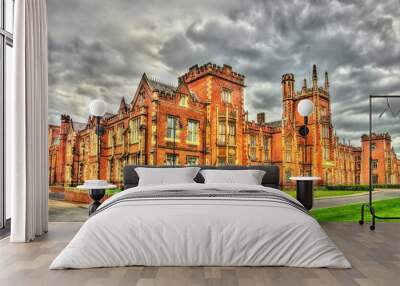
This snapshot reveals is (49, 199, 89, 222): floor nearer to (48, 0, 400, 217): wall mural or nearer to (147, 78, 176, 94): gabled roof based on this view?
(48, 0, 400, 217): wall mural

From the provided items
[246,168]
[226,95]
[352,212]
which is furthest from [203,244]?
[352,212]

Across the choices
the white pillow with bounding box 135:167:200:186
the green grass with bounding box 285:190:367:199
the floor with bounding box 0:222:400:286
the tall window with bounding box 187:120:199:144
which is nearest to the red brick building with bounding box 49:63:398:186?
the tall window with bounding box 187:120:199:144

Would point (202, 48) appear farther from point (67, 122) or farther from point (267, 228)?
point (267, 228)

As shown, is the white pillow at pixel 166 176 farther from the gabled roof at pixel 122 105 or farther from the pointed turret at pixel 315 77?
the pointed turret at pixel 315 77

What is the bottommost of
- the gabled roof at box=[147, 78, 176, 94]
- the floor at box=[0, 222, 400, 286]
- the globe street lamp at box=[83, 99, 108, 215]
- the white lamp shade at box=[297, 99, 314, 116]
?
the floor at box=[0, 222, 400, 286]

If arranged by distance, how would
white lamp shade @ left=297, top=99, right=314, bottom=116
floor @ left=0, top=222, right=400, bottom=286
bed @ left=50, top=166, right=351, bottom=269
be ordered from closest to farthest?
1. floor @ left=0, top=222, right=400, bottom=286
2. bed @ left=50, top=166, right=351, bottom=269
3. white lamp shade @ left=297, top=99, right=314, bottom=116

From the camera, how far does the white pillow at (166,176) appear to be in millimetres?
4789

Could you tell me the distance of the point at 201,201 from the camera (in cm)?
328

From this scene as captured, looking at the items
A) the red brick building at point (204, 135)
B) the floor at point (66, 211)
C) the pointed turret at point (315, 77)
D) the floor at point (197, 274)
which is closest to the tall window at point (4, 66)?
the floor at point (66, 211)

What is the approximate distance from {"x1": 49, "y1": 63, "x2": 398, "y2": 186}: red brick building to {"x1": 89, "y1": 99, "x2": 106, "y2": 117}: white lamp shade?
352 millimetres

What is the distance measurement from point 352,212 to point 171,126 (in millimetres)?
3005

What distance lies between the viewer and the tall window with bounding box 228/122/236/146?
5840 mm

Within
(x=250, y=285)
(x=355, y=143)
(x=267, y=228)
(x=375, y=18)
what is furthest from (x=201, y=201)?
(x=375, y=18)

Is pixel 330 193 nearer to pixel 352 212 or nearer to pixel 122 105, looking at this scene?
pixel 352 212
